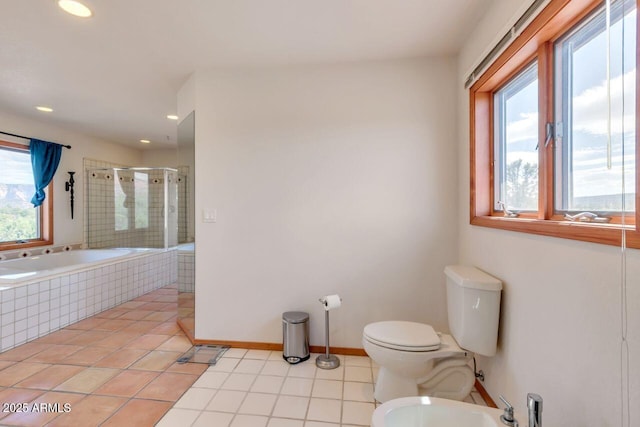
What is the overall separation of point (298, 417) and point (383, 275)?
3.68ft

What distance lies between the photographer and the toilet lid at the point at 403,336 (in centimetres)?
165

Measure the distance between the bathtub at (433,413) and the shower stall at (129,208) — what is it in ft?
12.9

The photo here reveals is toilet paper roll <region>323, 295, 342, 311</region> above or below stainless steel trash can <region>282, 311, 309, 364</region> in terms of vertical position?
above

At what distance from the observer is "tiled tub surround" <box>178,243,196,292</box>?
2665mm

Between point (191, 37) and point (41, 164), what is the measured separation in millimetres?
3115

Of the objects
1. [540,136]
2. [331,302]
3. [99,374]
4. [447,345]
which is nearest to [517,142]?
[540,136]

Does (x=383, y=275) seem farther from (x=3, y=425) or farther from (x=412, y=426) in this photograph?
(x=3, y=425)

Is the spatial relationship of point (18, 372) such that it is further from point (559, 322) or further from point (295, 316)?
point (559, 322)

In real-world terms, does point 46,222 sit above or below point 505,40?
below

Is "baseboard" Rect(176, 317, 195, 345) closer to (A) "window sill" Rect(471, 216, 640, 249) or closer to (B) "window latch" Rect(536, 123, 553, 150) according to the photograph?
(A) "window sill" Rect(471, 216, 640, 249)

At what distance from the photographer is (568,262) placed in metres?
1.10

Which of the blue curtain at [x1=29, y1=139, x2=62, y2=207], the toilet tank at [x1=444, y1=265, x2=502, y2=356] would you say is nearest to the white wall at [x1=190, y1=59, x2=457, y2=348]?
the toilet tank at [x1=444, y1=265, x2=502, y2=356]

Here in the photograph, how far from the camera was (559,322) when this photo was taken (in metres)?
1.16

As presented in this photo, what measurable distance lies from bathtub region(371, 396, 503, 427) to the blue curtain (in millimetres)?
4552
